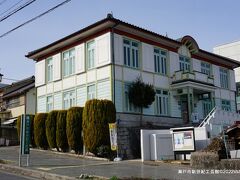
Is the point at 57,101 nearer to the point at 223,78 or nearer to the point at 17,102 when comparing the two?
the point at 17,102

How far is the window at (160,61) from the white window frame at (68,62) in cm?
674

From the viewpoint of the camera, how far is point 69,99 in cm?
3167

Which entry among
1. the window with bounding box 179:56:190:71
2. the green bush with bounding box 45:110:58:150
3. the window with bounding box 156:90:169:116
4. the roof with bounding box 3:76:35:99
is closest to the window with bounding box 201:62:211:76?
the window with bounding box 179:56:190:71

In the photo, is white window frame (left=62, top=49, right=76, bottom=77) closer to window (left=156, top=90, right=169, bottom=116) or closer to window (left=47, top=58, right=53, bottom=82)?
window (left=47, top=58, right=53, bottom=82)

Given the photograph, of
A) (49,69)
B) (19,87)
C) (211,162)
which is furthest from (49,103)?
(211,162)

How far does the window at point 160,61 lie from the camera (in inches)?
1243

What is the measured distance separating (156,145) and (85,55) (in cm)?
1052

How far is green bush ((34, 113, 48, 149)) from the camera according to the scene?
97.6 ft

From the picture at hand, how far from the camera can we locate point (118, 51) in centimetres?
2800

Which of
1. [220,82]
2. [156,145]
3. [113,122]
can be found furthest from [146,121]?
[220,82]

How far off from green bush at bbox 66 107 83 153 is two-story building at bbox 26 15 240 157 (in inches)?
96.5

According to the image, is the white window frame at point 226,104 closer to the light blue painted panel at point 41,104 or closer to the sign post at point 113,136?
the light blue painted panel at point 41,104

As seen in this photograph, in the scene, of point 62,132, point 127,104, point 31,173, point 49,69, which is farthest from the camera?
point 49,69

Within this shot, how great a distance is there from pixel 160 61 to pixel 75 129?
988 cm
